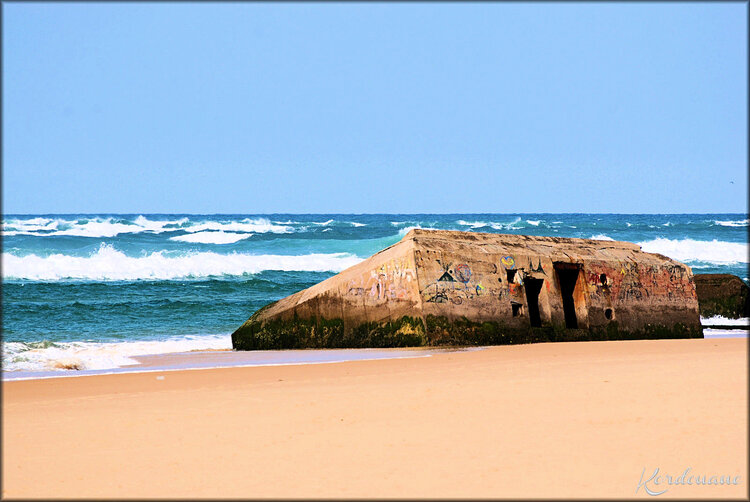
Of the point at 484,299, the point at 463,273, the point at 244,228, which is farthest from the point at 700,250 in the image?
the point at 463,273

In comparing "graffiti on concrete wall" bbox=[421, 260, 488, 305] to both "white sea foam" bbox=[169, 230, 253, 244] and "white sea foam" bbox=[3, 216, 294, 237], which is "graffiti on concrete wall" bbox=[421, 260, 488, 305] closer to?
"white sea foam" bbox=[169, 230, 253, 244]

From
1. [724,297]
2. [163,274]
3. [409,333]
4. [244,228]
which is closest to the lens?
[409,333]

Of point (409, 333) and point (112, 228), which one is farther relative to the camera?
point (112, 228)

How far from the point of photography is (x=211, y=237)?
3597 cm

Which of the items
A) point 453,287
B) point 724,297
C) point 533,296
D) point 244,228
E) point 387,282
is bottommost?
point 724,297

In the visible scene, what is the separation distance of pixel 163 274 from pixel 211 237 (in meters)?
13.3

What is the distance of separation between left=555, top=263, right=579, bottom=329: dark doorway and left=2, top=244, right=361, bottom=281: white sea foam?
14.7 m

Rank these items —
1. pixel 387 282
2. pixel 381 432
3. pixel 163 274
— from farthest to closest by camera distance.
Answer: pixel 163 274
pixel 387 282
pixel 381 432

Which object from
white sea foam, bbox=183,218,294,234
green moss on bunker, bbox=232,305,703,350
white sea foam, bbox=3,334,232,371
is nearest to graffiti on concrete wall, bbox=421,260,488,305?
green moss on bunker, bbox=232,305,703,350

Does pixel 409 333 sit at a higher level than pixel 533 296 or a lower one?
lower

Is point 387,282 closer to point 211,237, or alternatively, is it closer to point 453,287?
point 453,287

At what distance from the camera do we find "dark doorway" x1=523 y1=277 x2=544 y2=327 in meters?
9.09

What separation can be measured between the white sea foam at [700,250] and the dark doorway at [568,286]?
22.8 m

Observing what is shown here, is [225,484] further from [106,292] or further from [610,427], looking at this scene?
[106,292]
